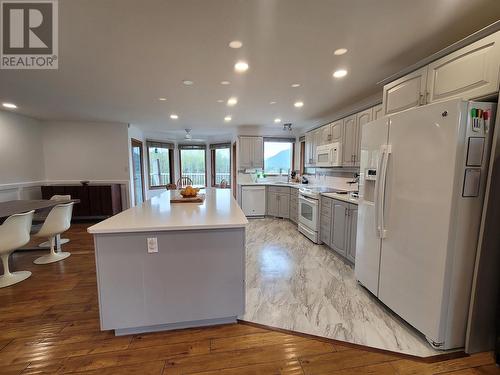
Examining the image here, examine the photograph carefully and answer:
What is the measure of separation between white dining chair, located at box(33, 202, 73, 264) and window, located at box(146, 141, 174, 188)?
4145mm

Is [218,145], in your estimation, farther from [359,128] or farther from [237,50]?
[237,50]

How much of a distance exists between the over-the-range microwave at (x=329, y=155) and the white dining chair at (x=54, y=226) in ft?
13.7

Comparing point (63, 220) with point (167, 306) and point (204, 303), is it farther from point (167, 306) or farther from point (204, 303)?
point (204, 303)

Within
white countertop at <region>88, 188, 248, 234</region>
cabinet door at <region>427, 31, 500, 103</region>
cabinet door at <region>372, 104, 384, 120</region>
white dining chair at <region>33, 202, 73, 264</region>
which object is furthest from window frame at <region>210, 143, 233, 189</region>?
cabinet door at <region>427, 31, 500, 103</region>

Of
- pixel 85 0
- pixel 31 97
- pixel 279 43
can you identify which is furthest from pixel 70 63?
pixel 279 43

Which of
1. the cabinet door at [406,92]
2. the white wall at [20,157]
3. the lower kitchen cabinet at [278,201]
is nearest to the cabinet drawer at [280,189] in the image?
the lower kitchen cabinet at [278,201]

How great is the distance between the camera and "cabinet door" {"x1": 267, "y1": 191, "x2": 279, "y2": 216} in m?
5.68

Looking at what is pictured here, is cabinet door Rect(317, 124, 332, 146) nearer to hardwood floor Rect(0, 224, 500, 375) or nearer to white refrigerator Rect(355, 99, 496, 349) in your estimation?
white refrigerator Rect(355, 99, 496, 349)

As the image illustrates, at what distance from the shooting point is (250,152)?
6051mm

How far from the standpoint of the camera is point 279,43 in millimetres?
2031

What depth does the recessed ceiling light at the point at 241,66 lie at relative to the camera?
7.94 ft

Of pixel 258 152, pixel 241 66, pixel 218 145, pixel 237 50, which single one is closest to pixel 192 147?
pixel 218 145

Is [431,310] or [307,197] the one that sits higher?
[307,197]

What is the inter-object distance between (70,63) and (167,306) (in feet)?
8.83
